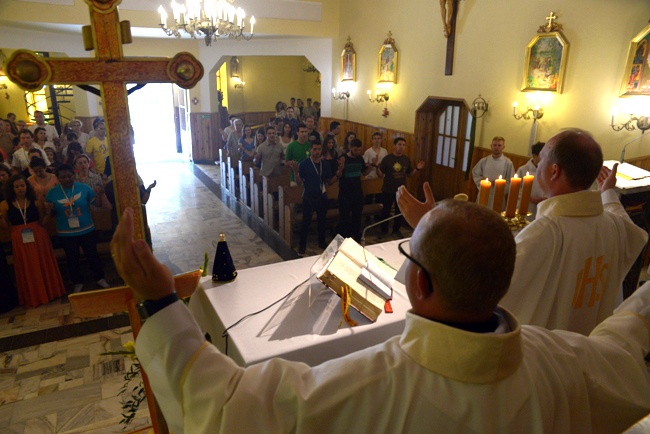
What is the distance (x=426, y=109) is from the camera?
914cm

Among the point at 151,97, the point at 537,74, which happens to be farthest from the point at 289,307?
the point at 151,97

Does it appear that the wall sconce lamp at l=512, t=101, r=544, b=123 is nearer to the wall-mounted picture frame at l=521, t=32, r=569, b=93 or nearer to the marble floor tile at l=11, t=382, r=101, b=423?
the wall-mounted picture frame at l=521, t=32, r=569, b=93

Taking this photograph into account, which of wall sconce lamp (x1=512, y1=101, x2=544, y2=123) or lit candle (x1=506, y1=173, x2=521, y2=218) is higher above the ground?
wall sconce lamp (x1=512, y1=101, x2=544, y2=123)

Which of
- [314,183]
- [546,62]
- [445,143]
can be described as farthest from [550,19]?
[314,183]

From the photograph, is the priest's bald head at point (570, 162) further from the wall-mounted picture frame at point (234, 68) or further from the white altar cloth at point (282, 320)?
the wall-mounted picture frame at point (234, 68)

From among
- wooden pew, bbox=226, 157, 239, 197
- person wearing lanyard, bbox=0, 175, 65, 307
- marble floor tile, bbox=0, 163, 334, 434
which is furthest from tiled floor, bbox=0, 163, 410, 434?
wooden pew, bbox=226, 157, 239, 197

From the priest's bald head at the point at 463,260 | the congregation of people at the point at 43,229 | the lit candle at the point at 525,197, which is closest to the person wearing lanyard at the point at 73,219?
Result: the congregation of people at the point at 43,229

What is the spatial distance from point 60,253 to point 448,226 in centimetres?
549

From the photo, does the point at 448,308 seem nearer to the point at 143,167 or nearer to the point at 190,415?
the point at 190,415

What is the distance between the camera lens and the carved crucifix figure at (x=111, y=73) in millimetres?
1635

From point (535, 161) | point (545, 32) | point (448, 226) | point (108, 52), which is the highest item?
point (545, 32)

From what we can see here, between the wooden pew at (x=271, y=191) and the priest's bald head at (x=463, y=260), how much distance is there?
5.98 m

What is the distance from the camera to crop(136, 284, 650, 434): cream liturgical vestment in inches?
37.0

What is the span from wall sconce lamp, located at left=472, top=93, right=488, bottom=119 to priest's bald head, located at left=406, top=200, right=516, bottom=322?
282 inches
